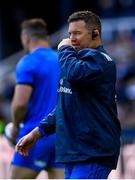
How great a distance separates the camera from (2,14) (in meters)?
23.7

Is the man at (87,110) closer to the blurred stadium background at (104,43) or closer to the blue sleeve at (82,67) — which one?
the blue sleeve at (82,67)

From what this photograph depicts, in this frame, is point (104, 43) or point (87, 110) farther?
point (104, 43)

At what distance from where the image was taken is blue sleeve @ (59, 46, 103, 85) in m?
5.77

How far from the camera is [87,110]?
5.89m

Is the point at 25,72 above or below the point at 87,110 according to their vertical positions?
below

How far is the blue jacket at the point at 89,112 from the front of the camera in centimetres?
585

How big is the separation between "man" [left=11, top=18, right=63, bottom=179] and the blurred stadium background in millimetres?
1889

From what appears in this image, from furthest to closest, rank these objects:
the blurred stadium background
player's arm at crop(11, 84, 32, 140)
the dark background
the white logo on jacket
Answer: the dark background, the blurred stadium background, player's arm at crop(11, 84, 32, 140), the white logo on jacket

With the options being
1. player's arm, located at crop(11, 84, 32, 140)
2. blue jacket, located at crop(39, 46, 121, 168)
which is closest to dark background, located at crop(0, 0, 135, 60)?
player's arm, located at crop(11, 84, 32, 140)

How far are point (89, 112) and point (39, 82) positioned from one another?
1863mm

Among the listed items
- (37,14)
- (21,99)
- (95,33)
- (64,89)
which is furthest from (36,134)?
(37,14)

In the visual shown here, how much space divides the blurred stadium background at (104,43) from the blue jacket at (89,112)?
12.3 ft

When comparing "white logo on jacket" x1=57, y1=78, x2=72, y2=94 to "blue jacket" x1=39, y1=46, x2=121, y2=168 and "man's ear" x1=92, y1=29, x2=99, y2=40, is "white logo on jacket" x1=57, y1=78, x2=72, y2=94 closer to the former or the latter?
"blue jacket" x1=39, y1=46, x2=121, y2=168

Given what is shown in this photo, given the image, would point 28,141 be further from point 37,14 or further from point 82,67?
point 37,14
